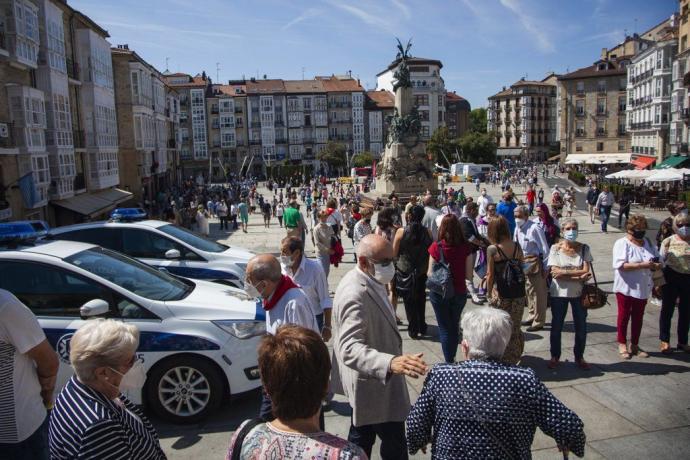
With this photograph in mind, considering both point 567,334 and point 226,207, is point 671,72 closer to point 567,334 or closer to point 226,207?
point 226,207

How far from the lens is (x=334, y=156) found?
88.1 m

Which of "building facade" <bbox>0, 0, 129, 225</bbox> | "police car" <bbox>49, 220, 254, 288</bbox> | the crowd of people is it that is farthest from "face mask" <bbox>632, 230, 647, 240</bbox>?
"building facade" <bbox>0, 0, 129, 225</bbox>

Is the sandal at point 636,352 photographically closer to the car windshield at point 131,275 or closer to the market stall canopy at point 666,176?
the car windshield at point 131,275

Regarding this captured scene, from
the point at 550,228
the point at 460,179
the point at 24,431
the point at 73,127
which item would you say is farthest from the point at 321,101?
the point at 24,431

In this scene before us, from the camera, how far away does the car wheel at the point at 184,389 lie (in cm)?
562

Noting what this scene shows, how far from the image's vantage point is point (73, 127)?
3055 centimetres

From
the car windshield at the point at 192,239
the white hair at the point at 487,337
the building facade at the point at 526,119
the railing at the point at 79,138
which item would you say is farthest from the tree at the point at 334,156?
the white hair at the point at 487,337

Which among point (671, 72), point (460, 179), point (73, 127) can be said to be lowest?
point (460, 179)

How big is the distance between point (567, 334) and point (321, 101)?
8694cm

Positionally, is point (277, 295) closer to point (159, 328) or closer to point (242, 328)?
point (242, 328)

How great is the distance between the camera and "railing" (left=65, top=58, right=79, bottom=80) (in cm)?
3007

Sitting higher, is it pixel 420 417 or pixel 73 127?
pixel 73 127

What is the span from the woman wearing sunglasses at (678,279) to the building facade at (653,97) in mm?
50405

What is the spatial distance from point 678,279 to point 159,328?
6.18 m
